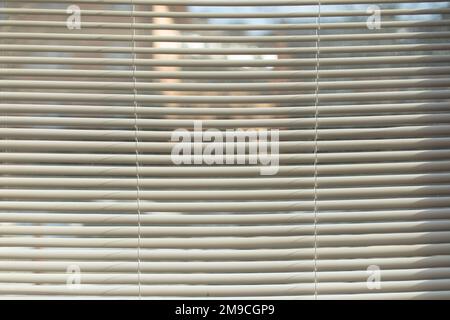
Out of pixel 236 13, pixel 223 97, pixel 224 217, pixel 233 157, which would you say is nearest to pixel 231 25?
pixel 236 13

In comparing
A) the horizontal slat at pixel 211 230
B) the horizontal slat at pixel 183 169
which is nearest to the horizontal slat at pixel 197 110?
the horizontal slat at pixel 183 169

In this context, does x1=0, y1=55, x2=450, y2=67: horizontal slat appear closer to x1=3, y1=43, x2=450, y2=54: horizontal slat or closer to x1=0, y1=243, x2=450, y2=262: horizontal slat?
x1=3, y1=43, x2=450, y2=54: horizontal slat

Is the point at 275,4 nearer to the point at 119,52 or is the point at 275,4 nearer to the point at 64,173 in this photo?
the point at 119,52

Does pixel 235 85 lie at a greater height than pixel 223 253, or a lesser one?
greater

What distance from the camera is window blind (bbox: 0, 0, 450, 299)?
1.47 meters

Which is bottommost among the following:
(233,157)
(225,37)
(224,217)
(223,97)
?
(224,217)

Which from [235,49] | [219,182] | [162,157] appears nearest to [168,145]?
[162,157]

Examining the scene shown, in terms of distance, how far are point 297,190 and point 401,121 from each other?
26 cm

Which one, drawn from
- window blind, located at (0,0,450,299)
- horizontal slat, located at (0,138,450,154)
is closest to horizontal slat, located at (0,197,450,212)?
window blind, located at (0,0,450,299)

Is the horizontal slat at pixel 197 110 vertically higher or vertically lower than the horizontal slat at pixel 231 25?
lower

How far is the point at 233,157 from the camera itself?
1490mm

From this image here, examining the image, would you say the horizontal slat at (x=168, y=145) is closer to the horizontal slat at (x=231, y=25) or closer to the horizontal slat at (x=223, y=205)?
the horizontal slat at (x=223, y=205)

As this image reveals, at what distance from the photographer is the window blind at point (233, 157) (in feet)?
4.83

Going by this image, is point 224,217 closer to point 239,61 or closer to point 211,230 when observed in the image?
point 211,230
